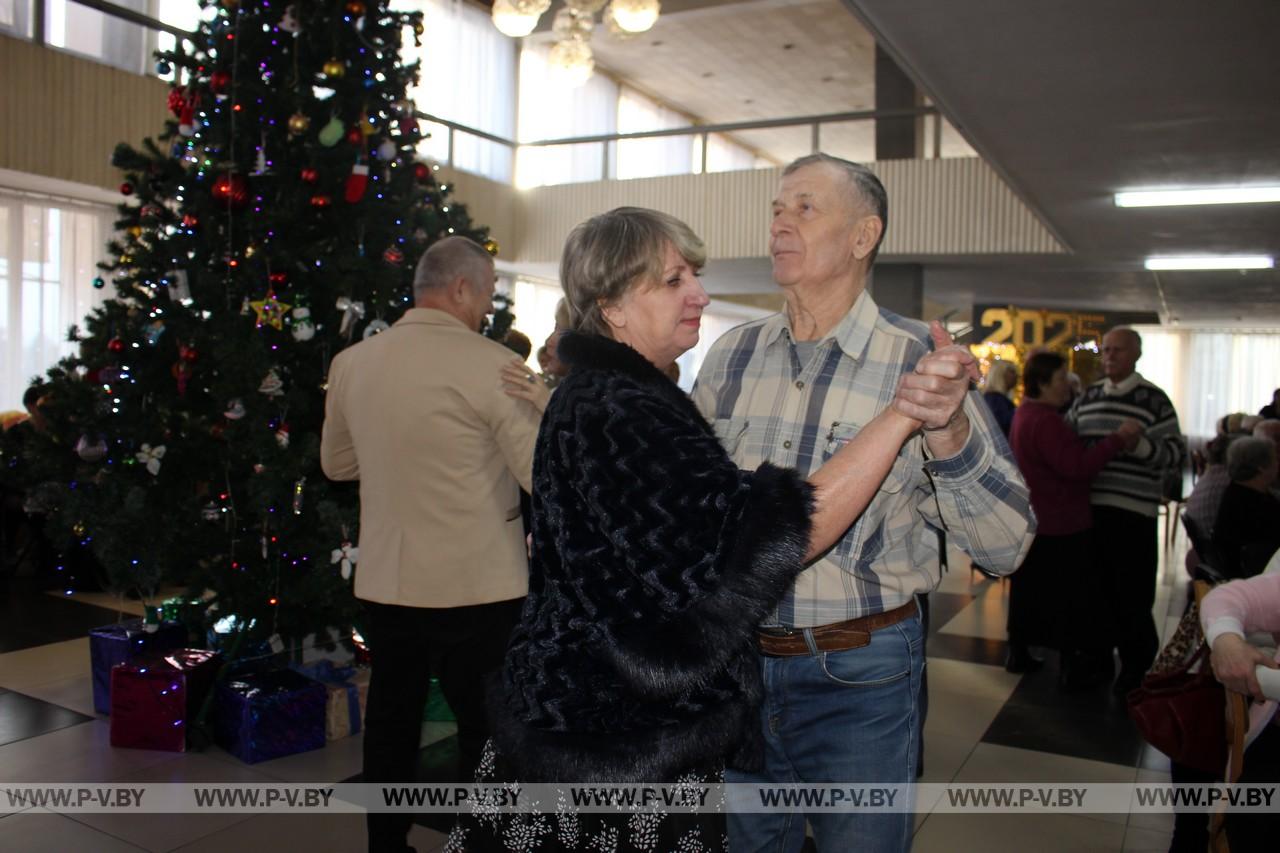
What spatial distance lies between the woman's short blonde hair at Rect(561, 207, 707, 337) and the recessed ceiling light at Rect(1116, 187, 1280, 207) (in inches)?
267

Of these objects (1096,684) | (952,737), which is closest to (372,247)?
(952,737)

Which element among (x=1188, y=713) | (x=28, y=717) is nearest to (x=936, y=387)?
(x=1188, y=713)

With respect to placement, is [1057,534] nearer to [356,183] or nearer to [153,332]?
[356,183]

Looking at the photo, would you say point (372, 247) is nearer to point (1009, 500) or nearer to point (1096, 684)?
point (1009, 500)

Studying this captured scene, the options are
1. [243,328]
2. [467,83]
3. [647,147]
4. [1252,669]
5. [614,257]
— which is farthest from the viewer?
[647,147]

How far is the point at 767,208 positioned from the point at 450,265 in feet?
30.3

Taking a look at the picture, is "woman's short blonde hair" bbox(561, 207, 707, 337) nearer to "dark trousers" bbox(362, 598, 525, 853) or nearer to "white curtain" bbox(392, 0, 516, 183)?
"dark trousers" bbox(362, 598, 525, 853)

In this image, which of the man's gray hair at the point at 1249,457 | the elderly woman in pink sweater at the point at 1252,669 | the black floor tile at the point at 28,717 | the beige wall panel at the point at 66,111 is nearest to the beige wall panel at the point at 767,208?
the beige wall panel at the point at 66,111

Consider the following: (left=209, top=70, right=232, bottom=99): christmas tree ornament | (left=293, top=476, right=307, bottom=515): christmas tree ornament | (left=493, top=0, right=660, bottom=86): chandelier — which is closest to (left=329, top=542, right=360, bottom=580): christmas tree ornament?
(left=293, top=476, right=307, bottom=515): christmas tree ornament

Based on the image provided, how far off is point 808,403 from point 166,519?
2891 millimetres

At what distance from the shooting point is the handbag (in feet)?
6.89

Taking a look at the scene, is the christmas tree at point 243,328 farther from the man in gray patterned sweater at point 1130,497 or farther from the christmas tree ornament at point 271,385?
the man in gray patterned sweater at point 1130,497

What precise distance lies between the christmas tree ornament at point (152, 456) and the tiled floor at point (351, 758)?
3.38 feet

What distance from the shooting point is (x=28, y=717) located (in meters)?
3.67
